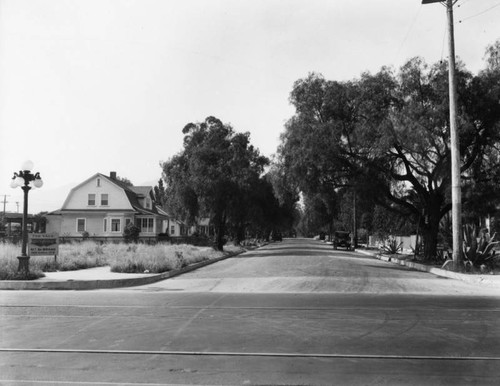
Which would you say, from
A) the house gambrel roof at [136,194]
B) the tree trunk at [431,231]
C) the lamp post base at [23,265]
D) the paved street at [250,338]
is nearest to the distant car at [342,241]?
the house gambrel roof at [136,194]

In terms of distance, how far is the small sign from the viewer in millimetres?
19031

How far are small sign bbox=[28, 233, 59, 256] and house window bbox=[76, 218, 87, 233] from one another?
3680 cm

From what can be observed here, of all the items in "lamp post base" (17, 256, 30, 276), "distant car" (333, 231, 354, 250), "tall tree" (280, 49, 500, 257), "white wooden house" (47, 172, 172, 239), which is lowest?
"distant car" (333, 231, 354, 250)

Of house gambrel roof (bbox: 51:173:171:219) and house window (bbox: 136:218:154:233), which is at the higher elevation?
house gambrel roof (bbox: 51:173:171:219)

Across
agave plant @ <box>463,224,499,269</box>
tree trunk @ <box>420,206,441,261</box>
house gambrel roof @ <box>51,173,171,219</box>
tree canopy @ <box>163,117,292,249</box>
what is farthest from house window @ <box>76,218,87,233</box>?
agave plant @ <box>463,224,499,269</box>

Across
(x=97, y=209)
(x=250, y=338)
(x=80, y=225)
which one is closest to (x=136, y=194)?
(x=97, y=209)

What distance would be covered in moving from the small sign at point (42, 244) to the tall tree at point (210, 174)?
1606cm

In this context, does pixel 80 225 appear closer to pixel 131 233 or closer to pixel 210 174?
pixel 131 233

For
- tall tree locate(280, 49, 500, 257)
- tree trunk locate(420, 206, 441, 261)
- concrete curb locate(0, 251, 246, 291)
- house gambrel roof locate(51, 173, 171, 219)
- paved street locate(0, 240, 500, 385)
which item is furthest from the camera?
house gambrel roof locate(51, 173, 171, 219)

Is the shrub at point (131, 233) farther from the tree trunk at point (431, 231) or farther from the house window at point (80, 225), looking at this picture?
the tree trunk at point (431, 231)

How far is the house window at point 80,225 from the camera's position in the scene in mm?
55250

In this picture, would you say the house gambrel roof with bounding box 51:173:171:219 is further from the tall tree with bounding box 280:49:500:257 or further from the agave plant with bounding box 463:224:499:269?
the agave plant with bounding box 463:224:499:269

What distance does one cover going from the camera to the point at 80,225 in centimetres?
5547

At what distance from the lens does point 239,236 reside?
58000mm
